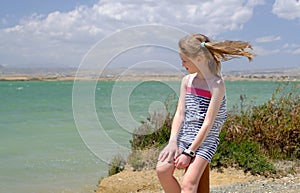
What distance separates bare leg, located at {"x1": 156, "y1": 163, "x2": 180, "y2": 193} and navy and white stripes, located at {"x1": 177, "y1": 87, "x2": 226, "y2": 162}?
195mm

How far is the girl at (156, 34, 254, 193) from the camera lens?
357 centimetres

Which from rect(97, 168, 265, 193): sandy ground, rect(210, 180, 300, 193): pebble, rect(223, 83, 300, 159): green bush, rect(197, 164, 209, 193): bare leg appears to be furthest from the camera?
rect(223, 83, 300, 159): green bush

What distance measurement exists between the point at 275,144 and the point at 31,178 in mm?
5238

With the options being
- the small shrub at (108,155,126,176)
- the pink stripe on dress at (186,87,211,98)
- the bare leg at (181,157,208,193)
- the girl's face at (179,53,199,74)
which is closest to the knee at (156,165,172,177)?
the bare leg at (181,157,208,193)

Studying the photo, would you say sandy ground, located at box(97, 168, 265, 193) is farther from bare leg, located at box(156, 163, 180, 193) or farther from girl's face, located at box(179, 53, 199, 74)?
girl's face, located at box(179, 53, 199, 74)

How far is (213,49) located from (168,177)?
3.57ft

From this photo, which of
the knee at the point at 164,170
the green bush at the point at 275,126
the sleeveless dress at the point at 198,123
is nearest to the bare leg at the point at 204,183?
the sleeveless dress at the point at 198,123

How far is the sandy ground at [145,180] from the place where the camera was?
24.2 ft

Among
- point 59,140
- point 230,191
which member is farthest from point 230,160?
point 59,140

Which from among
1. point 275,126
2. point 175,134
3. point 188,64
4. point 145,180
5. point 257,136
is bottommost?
point 145,180

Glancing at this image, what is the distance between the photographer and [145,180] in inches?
307

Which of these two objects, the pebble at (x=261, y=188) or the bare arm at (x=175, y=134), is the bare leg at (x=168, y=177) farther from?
the pebble at (x=261, y=188)

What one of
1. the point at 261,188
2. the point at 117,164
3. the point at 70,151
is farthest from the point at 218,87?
the point at 70,151

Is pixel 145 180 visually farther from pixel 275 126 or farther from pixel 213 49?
pixel 213 49
